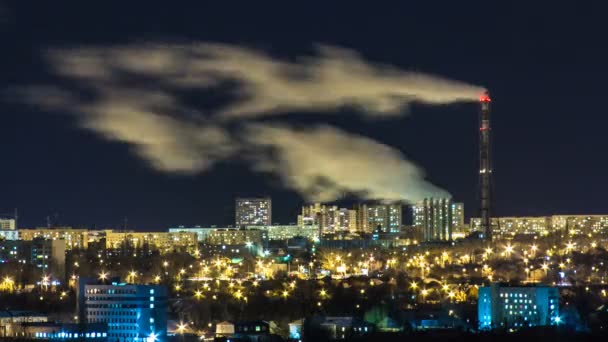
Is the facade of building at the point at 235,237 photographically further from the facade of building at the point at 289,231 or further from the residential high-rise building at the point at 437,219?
the residential high-rise building at the point at 437,219

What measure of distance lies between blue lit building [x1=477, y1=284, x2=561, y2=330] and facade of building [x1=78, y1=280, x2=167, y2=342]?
4744mm

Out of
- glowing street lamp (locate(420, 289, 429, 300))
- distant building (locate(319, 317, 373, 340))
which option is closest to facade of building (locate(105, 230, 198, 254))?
glowing street lamp (locate(420, 289, 429, 300))

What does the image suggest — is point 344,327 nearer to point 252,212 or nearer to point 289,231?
point 289,231

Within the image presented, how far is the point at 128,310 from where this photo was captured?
19594mm

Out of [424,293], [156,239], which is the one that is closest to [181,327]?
[424,293]

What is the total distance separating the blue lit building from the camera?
70.6ft

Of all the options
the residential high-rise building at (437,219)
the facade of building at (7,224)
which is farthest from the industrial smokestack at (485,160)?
the facade of building at (7,224)

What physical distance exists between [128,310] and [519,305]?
5.90m

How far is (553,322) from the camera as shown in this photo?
21.3 meters

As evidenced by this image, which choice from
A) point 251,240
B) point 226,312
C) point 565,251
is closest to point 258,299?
point 226,312

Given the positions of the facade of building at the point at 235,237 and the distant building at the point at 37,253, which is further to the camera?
the facade of building at the point at 235,237

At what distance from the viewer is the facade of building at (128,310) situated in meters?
19.3

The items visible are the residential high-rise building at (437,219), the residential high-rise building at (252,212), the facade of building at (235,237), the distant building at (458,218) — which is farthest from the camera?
the residential high-rise building at (252,212)

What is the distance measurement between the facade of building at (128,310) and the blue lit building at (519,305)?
474cm
